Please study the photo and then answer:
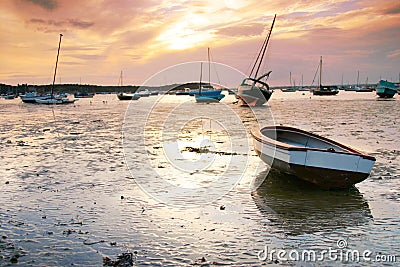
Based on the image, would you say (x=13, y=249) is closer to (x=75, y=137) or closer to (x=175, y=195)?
(x=175, y=195)

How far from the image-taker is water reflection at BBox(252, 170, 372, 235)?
701 centimetres

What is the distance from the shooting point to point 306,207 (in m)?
7.97

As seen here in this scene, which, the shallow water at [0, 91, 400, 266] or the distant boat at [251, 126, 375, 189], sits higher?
the distant boat at [251, 126, 375, 189]

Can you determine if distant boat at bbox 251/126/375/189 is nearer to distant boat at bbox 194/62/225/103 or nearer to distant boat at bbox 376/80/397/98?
distant boat at bbox 194/62/225/103

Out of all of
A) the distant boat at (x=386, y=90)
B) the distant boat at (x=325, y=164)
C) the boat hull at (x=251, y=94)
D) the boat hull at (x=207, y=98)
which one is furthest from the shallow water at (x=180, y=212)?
the distant boat at (x=386, y=90)

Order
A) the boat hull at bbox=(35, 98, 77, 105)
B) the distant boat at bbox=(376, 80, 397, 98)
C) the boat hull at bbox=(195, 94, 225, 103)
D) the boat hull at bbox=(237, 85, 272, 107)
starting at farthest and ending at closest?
the distant boat at bbox=(376, 80, 397, 98) → the boat hull at bbox=(195, 94, 225, 103) → the boat hull at bbox=(35, 98, 77, 105) → the boat hull at bbox=(237, 85, 272, 107)

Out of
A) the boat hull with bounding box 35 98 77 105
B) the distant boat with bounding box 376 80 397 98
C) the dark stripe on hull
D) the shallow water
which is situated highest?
the distant boat with bounding box 376 80 397 98

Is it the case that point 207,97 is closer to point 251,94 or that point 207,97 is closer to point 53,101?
point 251,94

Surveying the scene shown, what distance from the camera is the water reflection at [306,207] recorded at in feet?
23.0

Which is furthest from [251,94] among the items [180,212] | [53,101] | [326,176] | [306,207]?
[180,212]

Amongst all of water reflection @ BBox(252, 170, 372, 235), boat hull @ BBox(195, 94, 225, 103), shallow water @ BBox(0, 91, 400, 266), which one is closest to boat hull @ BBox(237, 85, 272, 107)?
boat hull @ BBox(195, 94, 225, 103)

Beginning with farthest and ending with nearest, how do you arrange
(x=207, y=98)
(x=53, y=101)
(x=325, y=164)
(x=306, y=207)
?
1. (x=207, y=98)
2. (x=53, y=101)
3. (x=325, y=164)
4. (x=306, y=207)

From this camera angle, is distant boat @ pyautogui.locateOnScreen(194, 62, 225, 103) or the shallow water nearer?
the shallow water

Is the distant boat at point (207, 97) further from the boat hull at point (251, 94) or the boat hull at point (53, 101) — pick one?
the boat hull at point (53, 101)
